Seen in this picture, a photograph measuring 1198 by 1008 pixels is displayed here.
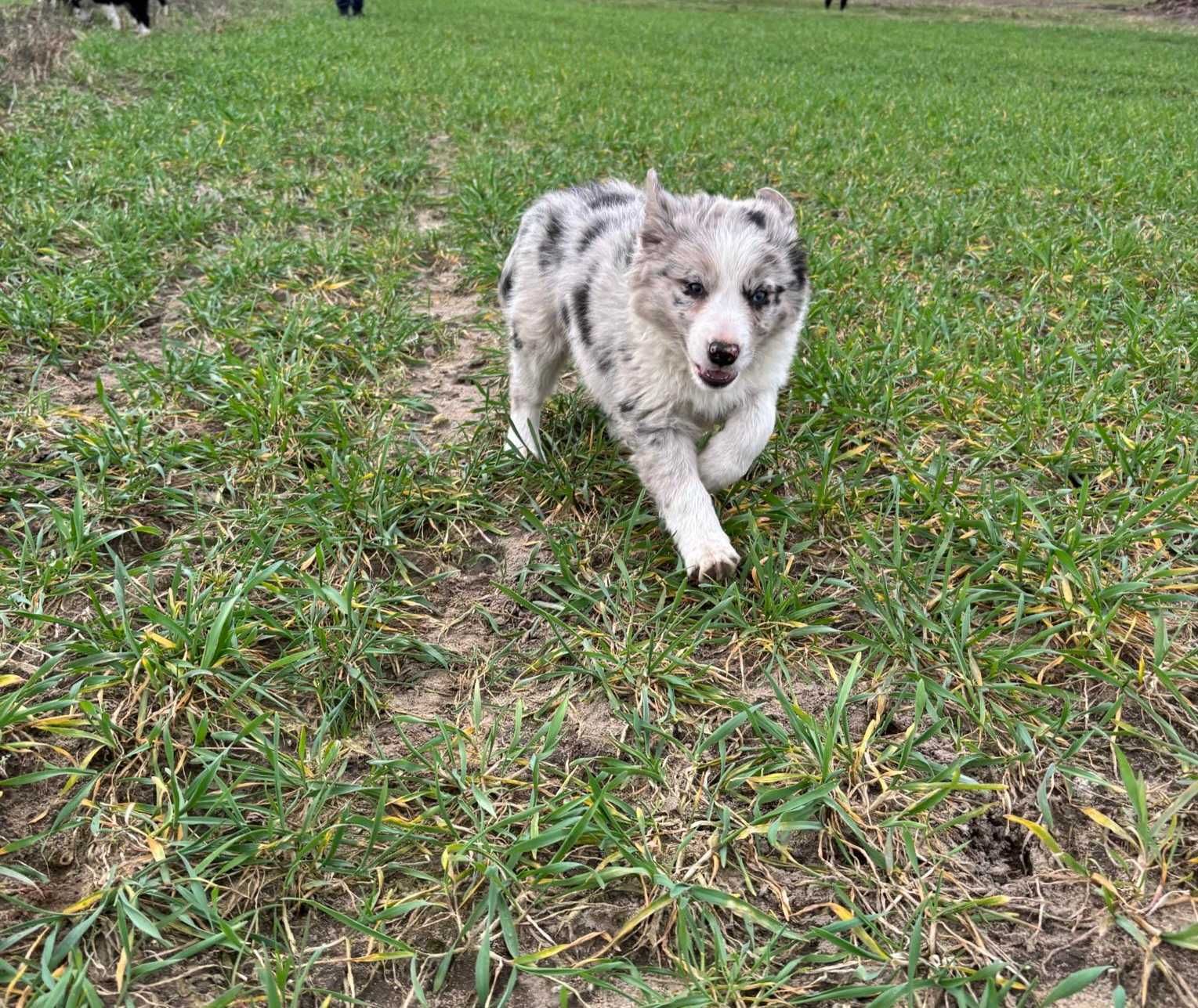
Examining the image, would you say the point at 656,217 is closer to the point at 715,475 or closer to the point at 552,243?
the point at 552,243

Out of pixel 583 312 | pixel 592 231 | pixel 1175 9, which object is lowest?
pixel 583 312

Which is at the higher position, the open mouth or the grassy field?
the open mouth

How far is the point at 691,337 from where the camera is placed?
107 inches

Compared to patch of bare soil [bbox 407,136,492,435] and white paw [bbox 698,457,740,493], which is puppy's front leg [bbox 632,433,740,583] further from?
patch of bare soil [bbox 407,136,492,435]

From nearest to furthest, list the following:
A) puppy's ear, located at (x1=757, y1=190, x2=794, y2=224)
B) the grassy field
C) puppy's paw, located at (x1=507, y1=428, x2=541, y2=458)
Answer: the grassy field, puppy's ear, located at (x1=757, y1=190, x2=794, y2=224), puppy's paw, located at (x1=507, y1=428, x2=541, y2=458)

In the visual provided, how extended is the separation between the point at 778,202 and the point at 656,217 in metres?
0.57

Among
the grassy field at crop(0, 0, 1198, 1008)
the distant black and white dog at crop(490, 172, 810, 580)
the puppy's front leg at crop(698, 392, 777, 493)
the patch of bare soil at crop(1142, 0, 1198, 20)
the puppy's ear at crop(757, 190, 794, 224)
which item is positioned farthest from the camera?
the patch of bare soil at crop(1142, 0, 1198, 20)

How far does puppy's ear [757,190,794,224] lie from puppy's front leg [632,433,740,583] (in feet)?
3.35

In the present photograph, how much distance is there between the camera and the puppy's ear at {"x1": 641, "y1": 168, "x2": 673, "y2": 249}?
2.95m

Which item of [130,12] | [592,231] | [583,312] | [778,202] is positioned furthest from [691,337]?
[130,12]

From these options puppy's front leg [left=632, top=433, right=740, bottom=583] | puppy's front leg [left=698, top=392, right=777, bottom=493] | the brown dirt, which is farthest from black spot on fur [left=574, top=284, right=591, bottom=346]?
the brown dirt

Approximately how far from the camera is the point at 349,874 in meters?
1.78

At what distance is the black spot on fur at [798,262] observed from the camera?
9.88 ft

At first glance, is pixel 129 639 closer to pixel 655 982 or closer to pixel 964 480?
pixel 655 982
